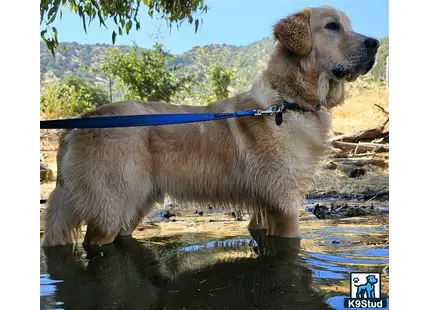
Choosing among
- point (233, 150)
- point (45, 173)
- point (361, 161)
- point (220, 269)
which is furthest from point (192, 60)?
point (220, 269)

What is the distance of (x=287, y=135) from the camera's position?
9.20ft

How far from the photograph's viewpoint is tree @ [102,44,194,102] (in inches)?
132

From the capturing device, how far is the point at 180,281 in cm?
240

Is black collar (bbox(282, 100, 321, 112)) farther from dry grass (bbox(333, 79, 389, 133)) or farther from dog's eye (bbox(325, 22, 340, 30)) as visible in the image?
dog's eye (bbox(325, 22, 340, 30))

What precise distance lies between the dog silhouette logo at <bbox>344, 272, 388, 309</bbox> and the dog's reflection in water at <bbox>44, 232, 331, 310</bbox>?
0.19 metres

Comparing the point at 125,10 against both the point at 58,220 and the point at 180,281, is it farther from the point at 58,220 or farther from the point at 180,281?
the point at 180,281

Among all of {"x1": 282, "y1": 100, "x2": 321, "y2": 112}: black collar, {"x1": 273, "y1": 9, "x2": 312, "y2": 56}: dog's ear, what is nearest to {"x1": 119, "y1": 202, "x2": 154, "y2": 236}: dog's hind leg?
{"x1": 282, "y1": 100, "x2": 321, "y2": 112}: black collar

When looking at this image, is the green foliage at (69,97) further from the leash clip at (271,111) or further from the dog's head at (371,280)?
the dog's head at (371,280)

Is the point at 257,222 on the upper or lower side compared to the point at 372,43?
lower

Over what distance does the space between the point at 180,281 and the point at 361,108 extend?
1.88 meters

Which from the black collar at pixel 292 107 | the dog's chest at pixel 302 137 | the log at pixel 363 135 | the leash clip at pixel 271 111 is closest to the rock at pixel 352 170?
the log at pixel 363 135

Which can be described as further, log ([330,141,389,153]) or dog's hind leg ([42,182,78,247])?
log ([330,141,389,153])

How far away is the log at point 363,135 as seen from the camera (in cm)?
341

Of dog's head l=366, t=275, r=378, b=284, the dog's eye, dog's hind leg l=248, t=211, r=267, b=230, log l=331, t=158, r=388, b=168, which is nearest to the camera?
dog's head l=366, t=275, r=378, b=284
